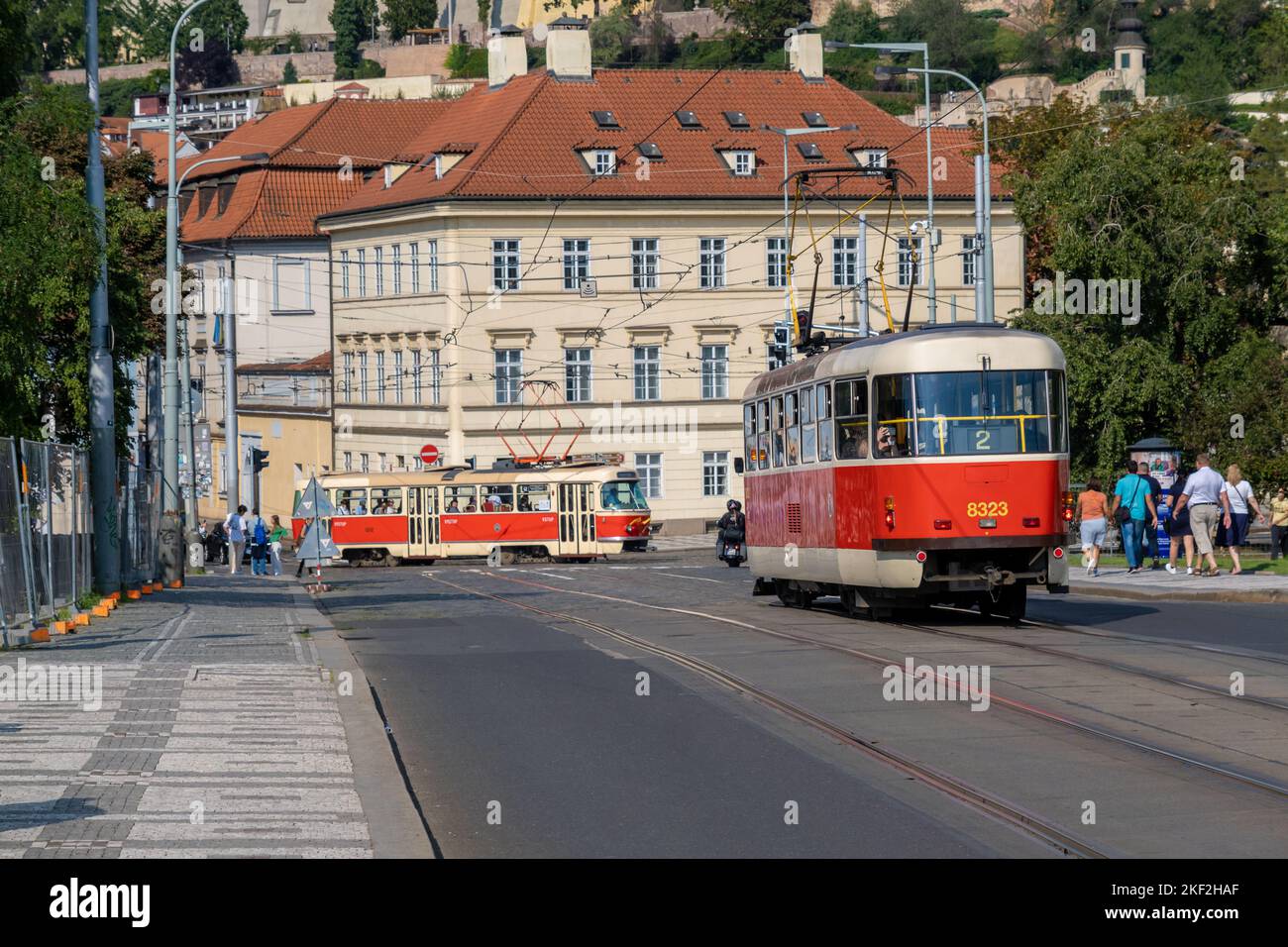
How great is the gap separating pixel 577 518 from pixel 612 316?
1438 cm

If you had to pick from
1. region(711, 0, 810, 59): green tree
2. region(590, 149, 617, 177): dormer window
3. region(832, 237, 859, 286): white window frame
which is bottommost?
region(832, 237, 859, 286): white window frame

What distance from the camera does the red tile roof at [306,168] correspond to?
3248 inches

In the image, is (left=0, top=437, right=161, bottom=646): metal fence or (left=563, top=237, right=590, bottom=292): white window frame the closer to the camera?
(left=0, top=437, right=161, bottom=646): metal fence

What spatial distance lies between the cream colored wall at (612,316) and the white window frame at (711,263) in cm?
22

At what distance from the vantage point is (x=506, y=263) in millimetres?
67312

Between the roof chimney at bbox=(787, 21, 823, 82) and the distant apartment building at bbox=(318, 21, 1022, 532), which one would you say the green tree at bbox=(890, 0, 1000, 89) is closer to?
the roof chimney at bbox=(787, 21, 823, 82)

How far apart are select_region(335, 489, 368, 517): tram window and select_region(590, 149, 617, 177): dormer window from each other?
16.1 metres

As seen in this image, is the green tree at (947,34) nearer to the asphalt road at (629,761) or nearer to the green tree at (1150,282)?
the green tree at (1150,282)

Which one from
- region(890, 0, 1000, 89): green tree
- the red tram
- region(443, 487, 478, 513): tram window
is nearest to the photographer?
the red tram

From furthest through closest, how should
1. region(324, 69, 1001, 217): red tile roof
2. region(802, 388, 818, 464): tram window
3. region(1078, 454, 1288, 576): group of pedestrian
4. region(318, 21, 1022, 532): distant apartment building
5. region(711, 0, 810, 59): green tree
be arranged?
region(711, 0, 810, 59): green tree < region(318, 21, 1022, 532): distant apartment building < region(324, 69, 1001, 217): red tile roof < region(1078, 454, 1288, 576): group of pedestrian < region(802, 388, 818, 464): tram window

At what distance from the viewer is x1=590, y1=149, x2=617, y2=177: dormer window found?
6762cm

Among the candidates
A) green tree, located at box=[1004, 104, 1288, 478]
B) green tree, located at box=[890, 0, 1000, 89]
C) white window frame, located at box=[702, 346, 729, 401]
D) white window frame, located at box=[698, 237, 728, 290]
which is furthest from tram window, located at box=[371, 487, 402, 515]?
green tree, located at box=[890, 0, 1000, 89]

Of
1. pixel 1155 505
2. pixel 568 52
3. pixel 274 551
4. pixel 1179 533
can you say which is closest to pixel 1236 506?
pixel 1155 505
